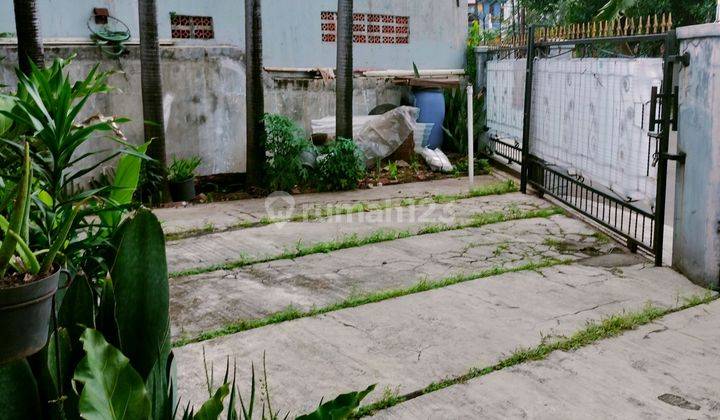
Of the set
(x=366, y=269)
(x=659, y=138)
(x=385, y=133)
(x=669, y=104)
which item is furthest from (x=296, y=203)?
(x=669, y=104)

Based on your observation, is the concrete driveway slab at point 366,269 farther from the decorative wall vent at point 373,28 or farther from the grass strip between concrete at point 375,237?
the decorative wall vent at point 373,28

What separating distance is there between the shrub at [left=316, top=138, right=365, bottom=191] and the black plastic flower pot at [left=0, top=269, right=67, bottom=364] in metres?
6.71

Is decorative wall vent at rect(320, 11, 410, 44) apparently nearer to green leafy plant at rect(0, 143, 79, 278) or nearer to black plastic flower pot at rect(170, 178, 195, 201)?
black plastic flower pot at rect(170, 178, 195, 201)

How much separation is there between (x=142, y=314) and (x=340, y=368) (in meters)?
1.80

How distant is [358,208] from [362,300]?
9.32 feet

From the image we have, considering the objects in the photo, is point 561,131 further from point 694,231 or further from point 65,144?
point 65,144

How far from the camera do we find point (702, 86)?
4.79 metres

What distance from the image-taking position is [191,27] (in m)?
9.62

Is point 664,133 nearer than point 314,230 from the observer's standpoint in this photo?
Yes

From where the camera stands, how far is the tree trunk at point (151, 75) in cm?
722

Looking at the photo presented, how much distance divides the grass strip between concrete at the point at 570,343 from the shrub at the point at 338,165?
14.6ft

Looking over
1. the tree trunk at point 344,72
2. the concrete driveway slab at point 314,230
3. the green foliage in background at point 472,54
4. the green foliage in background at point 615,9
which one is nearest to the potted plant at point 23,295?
the concrete driveway slab at point 314,230

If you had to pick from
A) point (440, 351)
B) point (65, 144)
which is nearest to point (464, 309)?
point (440, 351)

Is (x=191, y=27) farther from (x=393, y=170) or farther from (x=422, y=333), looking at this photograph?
(x=422, y=333)
